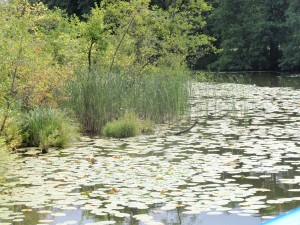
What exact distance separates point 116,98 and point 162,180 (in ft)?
17.1

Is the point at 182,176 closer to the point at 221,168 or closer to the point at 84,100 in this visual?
the point at 221,168

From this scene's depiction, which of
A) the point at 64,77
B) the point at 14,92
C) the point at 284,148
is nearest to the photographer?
the point at 284,148

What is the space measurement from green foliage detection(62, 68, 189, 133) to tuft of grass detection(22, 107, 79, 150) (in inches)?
55.6

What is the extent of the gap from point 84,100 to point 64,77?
0.74m

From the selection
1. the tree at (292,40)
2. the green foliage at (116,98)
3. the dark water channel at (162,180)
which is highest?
the tree at (292,40)

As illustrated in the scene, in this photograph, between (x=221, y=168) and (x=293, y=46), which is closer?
(x=221, y=168)

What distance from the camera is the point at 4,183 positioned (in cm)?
779

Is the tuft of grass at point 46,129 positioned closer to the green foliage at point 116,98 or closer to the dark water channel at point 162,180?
the dark water channel at point 162,180

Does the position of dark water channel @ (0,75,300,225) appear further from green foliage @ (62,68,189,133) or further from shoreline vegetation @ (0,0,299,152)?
green foliage @ (62,68,189,133)

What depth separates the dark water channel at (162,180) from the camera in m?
6.30

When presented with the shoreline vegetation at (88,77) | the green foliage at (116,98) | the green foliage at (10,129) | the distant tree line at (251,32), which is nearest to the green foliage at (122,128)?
the shoreline vegetation at (88,77)

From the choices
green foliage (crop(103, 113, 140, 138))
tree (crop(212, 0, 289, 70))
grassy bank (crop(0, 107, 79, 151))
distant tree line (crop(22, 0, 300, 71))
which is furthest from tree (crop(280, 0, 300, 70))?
grassy bank (crop(0, 107, 79, 151))

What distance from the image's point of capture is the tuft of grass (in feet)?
34.8

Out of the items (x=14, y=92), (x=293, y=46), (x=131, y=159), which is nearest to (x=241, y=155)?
(x=131, y=159)
